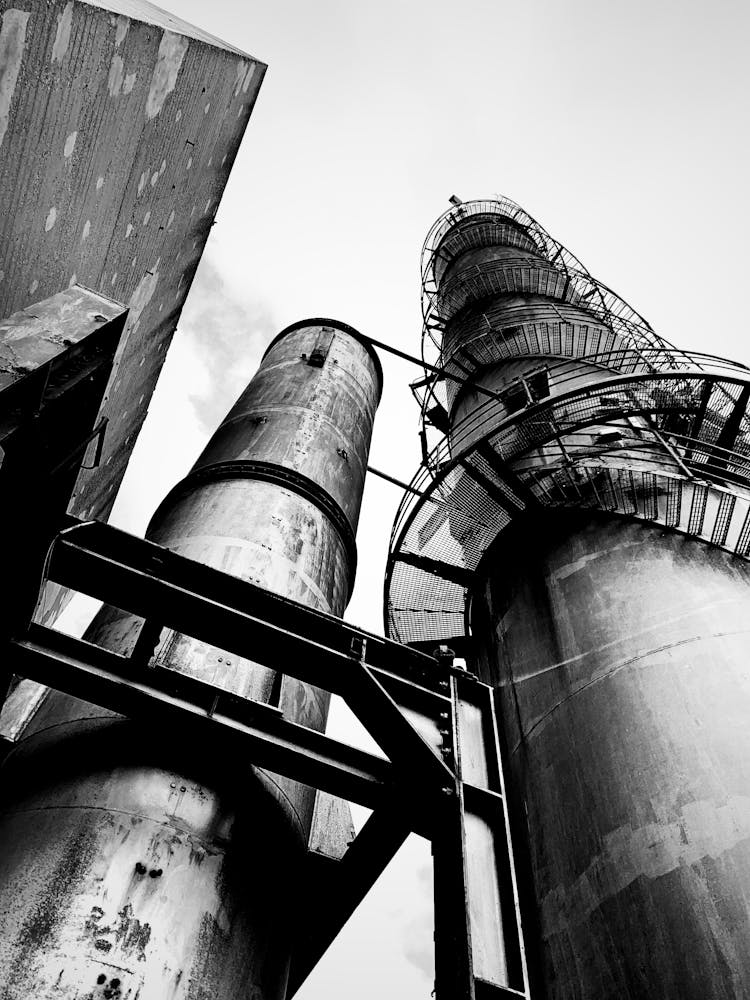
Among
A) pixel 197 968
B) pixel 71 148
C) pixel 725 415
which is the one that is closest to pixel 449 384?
pixel 725 415

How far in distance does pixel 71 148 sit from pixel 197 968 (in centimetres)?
568

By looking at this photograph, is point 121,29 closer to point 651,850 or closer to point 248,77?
point 248,77

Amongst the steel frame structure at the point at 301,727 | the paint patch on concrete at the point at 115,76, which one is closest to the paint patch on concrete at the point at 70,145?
the paint patch on concrete at the point at 115,76

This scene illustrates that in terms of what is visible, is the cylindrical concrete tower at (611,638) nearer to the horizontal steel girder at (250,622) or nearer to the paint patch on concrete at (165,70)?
the horizontal steel girder at (250,622)

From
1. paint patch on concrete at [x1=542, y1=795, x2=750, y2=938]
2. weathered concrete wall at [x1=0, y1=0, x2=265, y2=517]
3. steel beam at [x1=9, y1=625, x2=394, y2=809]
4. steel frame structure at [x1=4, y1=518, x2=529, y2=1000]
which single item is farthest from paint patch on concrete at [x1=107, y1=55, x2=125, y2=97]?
paint patch on concrete at [x1=542, y1=795, x2=750, y2=938]

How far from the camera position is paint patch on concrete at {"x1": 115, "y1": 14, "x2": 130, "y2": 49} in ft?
15.7

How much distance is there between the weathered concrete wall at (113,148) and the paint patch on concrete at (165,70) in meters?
0.01

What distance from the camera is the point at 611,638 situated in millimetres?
7141

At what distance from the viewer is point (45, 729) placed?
496 centimetres

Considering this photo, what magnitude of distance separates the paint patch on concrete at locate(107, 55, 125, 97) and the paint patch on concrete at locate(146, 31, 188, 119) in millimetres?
502

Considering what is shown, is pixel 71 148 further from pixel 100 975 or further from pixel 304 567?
pixel 100 975

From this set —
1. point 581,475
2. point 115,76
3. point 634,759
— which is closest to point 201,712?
point 634,759

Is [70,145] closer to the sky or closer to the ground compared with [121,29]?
closer to the ground

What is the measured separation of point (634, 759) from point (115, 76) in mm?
7212
